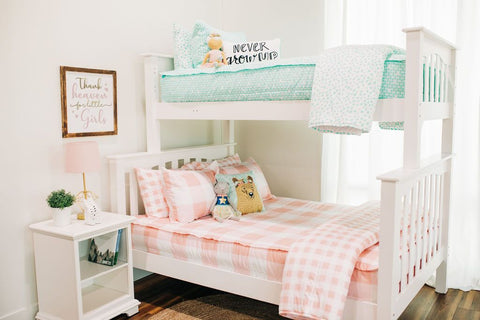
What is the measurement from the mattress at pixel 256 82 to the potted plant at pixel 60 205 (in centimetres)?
89

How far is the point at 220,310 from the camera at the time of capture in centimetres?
253

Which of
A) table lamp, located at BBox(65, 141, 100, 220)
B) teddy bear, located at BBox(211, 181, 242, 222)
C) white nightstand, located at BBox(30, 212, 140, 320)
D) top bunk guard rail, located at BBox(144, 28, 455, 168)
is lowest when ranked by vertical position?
white nightstand, located at BBox(30, 212, 140, 320)

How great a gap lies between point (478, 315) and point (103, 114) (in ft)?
7.82

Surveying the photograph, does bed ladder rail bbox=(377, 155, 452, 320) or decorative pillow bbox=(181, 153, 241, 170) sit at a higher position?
decorative pillow bbox=(181, 153, 241, 170)

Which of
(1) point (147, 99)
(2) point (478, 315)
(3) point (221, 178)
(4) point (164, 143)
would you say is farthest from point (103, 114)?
(2) point (478, 315)

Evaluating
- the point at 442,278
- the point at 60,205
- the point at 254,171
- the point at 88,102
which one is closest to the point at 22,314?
the point at 60,205

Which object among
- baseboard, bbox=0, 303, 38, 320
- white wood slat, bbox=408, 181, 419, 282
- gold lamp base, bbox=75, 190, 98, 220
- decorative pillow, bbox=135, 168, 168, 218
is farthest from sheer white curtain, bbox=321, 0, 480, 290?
baseboard, bbox=0, 303, 38, 320

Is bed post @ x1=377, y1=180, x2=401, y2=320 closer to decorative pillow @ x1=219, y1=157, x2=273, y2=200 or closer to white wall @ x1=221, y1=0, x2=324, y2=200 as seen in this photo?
decorative pillow @ x1=219, y1=157, x2=273, y2=200

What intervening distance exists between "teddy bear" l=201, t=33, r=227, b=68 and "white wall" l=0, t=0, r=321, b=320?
489 millimetres

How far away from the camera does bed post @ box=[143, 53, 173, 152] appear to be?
2.83m

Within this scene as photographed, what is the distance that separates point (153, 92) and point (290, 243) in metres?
1.34

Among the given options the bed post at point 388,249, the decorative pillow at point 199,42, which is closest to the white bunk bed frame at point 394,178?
the bed post at point 388,249

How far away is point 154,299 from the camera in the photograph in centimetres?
270

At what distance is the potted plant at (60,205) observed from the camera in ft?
7.26
